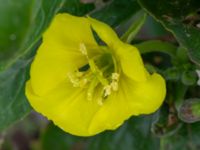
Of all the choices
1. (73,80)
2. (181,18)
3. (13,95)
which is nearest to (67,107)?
(73,80)

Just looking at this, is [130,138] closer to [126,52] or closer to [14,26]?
[126,52]

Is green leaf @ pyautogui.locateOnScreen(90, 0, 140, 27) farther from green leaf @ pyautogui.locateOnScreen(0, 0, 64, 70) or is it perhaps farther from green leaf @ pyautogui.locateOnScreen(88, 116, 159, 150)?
green leaf @ pyautogui.locateOnScreen(0, 0, 64, 70)

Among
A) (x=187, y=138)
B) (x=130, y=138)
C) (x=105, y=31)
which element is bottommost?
(x=130, y=138)

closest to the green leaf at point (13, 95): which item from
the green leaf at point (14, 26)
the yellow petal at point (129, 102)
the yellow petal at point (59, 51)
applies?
the yellow petal at point (59, 51)

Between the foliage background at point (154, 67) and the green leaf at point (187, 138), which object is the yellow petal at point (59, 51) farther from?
the green leaf at point (187, 138)

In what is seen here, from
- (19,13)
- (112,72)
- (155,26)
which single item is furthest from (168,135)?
(19,13)

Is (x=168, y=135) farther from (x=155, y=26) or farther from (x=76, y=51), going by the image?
(x=155, y=26)

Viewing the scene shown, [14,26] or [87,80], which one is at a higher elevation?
[14,26]
